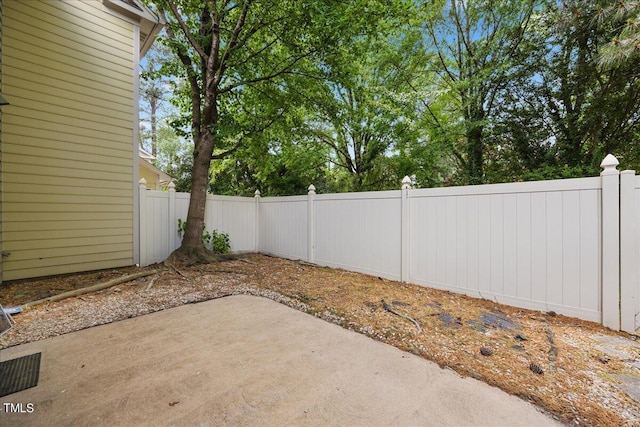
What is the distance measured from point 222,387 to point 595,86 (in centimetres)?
881

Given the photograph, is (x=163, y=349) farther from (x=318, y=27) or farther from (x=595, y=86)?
(x=595, y=86)

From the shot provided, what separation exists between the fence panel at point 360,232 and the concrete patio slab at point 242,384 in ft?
7.63

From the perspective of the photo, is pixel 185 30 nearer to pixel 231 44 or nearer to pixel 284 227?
pixel 231 44

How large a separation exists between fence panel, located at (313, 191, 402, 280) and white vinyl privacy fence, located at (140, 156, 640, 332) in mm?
19

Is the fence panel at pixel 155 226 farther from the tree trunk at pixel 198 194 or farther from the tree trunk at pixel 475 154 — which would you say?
the tree trunk at pixel 475 154

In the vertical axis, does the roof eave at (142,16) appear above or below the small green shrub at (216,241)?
above

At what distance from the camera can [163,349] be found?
2.44 metres

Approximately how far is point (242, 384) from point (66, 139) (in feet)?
17.5

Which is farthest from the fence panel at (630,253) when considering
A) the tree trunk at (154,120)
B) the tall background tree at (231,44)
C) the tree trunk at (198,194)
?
the tree trunk at (154,120)

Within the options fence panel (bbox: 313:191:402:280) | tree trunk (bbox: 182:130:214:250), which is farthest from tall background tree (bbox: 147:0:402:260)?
fence panel (bbox: 313:191:402:280)

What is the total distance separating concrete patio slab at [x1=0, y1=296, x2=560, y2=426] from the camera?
64.7 inches

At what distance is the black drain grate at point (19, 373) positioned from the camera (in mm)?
1907

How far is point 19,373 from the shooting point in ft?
6.81

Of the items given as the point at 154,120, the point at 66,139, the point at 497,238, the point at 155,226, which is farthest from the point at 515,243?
the point at 154,120
